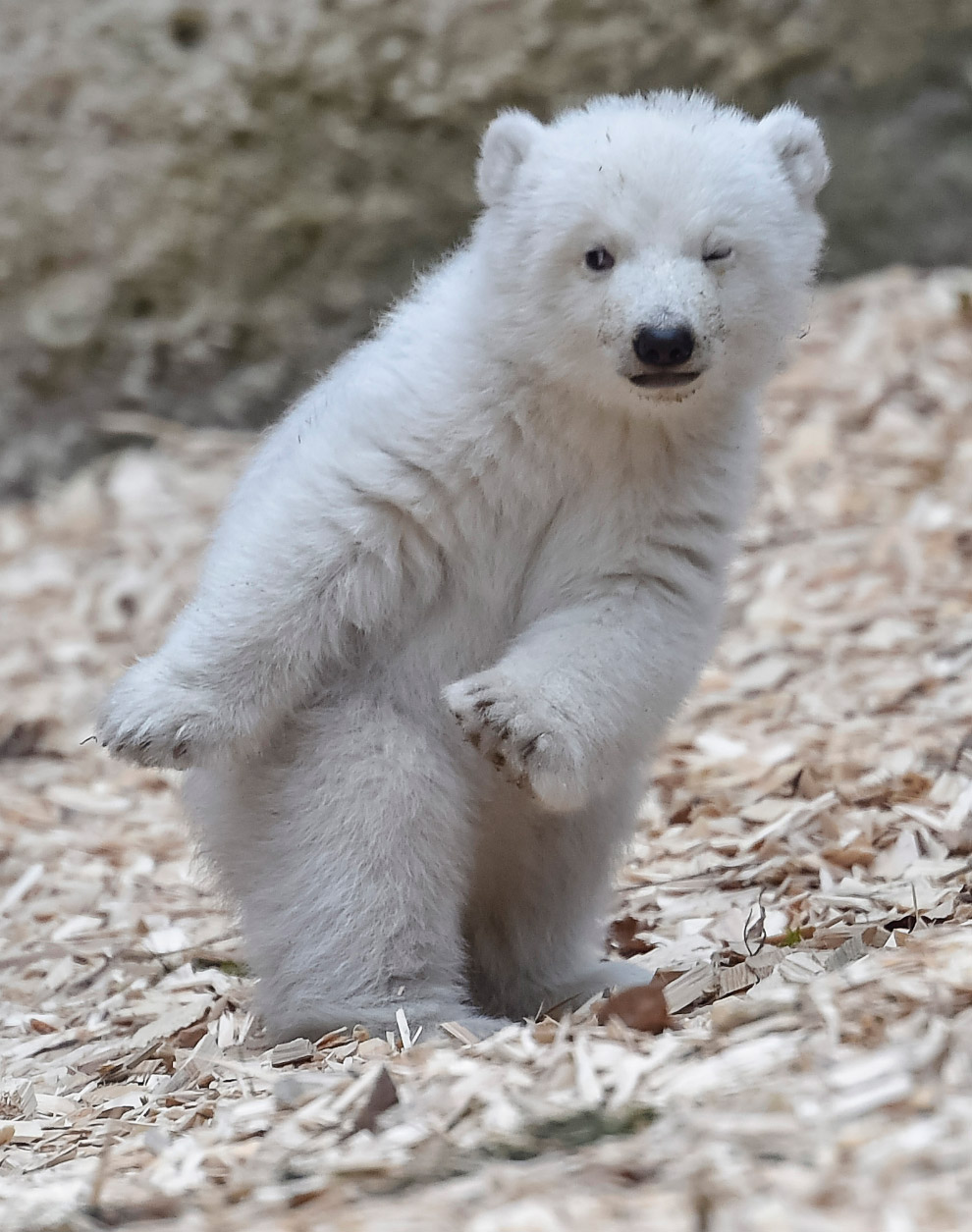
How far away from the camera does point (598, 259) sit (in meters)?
3.48

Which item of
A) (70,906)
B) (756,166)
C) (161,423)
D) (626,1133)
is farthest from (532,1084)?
(161,423)

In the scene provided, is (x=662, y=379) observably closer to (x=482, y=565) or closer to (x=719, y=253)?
(x=719, y=253)

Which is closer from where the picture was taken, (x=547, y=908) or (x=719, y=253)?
(x=719, y=253)

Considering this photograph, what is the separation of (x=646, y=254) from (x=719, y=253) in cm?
17

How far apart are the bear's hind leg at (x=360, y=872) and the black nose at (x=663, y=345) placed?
92 cm

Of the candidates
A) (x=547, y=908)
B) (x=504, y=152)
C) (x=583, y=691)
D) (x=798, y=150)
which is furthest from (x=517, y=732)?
(x=798, y=150)

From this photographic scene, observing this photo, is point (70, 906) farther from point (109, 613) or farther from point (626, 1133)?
point (626, 1133)

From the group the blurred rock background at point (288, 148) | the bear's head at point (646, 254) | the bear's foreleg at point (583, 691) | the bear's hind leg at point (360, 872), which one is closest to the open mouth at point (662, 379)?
the bear's head at point (646, 254)

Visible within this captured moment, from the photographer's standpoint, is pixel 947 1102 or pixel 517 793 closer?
pixel 947 1102

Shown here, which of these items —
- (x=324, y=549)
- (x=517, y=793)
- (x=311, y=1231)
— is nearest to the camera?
(x=311, y=1231)

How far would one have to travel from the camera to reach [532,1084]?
2.74m

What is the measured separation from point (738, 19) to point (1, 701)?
4.55m

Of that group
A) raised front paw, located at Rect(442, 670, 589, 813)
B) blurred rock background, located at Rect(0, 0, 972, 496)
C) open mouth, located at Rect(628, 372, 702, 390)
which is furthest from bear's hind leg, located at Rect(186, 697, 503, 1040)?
blurred rock background, located at Rect(0, 0, 972, 496)

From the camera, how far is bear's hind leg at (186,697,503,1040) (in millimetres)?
3480
